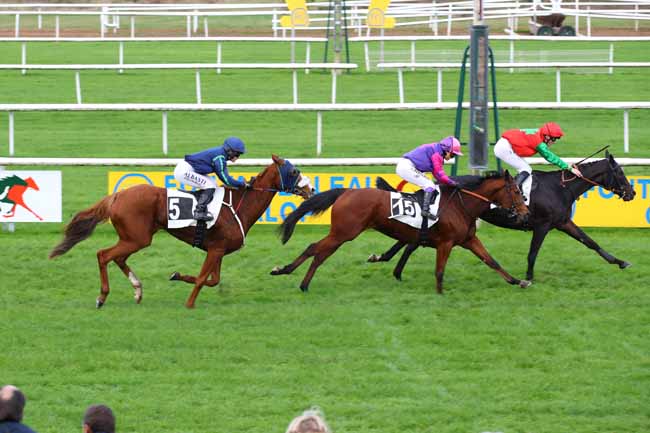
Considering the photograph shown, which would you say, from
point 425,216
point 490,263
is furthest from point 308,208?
point 490,263

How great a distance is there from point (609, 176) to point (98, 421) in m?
7.14

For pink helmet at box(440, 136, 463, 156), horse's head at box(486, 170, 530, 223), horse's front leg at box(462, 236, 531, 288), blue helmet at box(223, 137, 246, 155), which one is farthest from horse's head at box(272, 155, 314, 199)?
horse's head at box(486, 170, 530, 223)

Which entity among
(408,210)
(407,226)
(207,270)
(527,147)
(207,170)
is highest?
(527,147)

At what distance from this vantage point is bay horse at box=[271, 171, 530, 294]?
10352mm

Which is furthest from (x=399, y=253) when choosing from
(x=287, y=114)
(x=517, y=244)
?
(x=287, y=114)

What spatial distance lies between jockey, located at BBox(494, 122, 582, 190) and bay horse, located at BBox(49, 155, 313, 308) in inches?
89.6

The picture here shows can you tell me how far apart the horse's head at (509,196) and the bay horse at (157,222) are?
1.73m

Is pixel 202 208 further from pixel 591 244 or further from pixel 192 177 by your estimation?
pixel 591 244

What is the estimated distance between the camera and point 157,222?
9.91 metres

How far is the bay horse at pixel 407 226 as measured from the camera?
10352mm

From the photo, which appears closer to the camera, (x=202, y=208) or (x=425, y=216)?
(x=202, y=208)

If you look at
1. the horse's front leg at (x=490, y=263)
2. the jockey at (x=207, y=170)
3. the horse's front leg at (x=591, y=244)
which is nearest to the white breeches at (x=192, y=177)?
the jockey at (x=207, y=170)

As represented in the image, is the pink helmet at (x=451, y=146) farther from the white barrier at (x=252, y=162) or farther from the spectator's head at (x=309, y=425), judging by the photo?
the spectator's head at (x=309, y=425)

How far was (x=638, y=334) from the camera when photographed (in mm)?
9141
